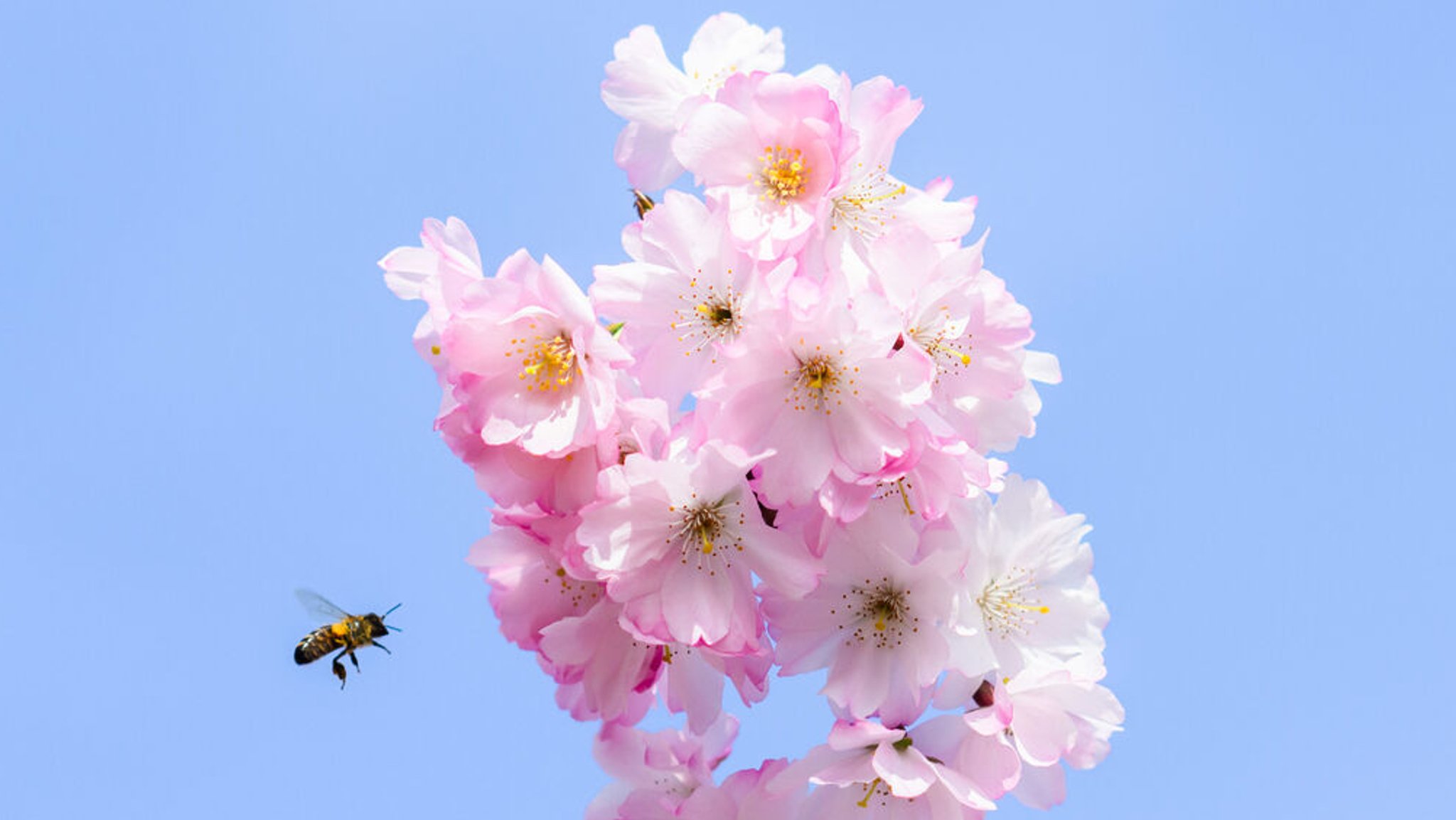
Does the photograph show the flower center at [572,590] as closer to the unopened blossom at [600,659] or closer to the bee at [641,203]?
the unopened blossom at [600,659]

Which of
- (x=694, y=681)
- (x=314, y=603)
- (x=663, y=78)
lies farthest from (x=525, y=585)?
(x=314, y=603)

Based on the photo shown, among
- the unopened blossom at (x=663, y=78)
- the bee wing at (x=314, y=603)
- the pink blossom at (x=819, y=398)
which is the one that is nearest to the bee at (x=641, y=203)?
the unopened blossom at (x=663, y=78)

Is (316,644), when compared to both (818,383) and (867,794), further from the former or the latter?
(818,383)

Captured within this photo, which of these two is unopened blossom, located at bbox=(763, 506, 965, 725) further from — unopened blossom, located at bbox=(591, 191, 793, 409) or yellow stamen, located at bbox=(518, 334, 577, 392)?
yellow stamen, located at bbox=(518, 334, 577, 392)

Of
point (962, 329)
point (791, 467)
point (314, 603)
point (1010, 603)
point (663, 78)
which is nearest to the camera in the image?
point (791, 467)

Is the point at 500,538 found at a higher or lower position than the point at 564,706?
higher

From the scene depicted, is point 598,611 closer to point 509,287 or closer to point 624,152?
point 509,287

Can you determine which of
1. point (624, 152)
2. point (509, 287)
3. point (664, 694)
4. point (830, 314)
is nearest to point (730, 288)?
point (830, 314)
